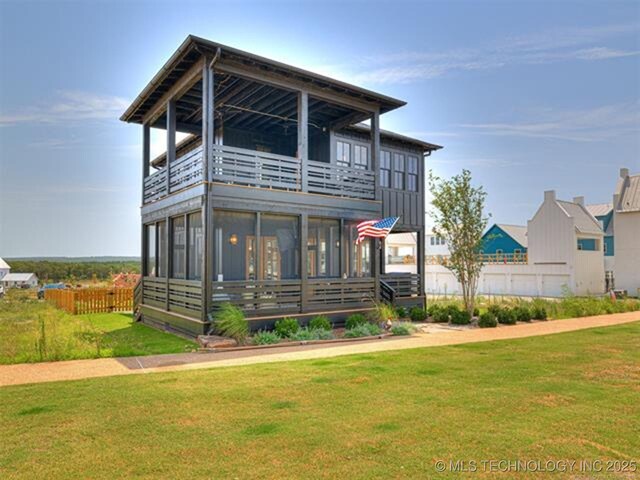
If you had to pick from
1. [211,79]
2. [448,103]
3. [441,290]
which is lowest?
[441,290]

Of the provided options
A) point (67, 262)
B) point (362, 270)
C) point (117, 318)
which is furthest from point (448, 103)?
Answer: point (67, 262)

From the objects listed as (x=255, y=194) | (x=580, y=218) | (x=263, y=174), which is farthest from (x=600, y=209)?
(x=255, y=194)

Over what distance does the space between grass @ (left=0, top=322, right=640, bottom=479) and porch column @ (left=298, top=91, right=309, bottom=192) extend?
6.46 meters

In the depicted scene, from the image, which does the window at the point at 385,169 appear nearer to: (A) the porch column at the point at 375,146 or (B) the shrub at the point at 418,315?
(A) the porch column at the point at 375,146

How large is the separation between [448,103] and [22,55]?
1866cm

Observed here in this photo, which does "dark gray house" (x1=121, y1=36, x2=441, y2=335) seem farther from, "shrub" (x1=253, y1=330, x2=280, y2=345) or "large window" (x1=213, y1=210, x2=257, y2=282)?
"shrub" (x1=253, y1=330, x2=280, y2=345)

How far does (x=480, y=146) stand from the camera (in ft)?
78.6

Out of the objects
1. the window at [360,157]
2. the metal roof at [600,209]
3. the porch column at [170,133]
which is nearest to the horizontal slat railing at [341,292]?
the window at [360,157]

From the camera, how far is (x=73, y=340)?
33.3ft

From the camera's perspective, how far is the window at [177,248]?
14016 mm

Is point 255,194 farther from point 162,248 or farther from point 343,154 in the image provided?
point 343,154

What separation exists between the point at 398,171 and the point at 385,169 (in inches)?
29.4

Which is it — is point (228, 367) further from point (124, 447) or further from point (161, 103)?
point (161, 103)

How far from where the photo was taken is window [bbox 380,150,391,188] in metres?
18.1
